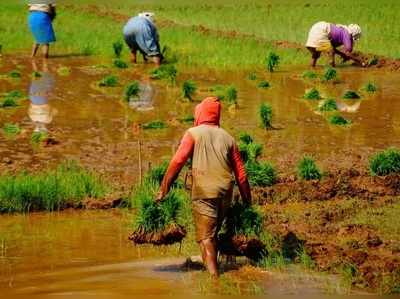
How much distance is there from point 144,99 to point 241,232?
7.67m

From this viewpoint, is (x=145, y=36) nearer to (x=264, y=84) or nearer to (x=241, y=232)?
(x=264, y=84)

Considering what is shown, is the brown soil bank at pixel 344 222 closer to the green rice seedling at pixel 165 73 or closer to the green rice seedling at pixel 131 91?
the green rice seedling at pixel 131 91

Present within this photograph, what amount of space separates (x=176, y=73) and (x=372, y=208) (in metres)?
7.95

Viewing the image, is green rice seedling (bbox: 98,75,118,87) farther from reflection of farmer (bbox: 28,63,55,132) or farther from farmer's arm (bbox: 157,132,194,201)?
farmer's arm (bbox: 157,132,194,201)

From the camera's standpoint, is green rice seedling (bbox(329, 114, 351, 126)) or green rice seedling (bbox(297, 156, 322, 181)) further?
green rice seedling (bbox(329, 114, 351, 126))

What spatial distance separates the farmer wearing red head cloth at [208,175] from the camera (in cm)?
666

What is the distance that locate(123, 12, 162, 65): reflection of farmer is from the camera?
1695cm

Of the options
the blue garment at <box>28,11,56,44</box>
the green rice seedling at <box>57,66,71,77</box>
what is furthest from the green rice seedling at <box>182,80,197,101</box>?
the blue garment at <box>28,11,56,44</box>

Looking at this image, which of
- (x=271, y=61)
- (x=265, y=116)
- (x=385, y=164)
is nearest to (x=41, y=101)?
(x=265, y=116)

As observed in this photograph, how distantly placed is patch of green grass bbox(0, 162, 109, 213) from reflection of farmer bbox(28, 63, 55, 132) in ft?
9.58

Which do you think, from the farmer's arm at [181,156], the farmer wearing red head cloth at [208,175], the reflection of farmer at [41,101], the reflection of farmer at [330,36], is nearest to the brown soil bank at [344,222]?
the farmer wearing red head cloth at [208,175]

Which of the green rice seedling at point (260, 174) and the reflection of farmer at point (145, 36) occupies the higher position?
the reflection of farmer at point (145, 36)

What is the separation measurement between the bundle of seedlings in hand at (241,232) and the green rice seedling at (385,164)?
314 cm

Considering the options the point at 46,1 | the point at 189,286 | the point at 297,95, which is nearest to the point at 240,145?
the point at 189,286
